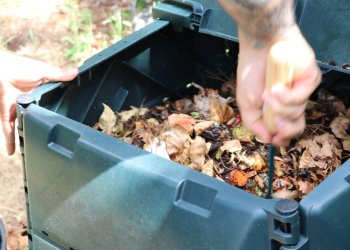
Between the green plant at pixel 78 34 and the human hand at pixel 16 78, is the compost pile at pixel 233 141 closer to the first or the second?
the human hand at pixel 16 78

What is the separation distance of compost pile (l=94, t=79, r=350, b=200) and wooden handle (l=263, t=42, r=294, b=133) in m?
0.55

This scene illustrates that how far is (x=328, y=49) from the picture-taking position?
5.87ft

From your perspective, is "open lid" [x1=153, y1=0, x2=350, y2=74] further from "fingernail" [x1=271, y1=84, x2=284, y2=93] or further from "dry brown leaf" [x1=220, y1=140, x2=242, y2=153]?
"fingernail" [x1=271, y1=84, x2=284, y2=93]

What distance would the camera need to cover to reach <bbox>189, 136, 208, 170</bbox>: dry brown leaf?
5.94 ft

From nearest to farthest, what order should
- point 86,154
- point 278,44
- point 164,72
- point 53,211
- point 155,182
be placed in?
1. point 278,44
2. point 155,182
3. point 86,154
4. point 53,211
5. point 164,72

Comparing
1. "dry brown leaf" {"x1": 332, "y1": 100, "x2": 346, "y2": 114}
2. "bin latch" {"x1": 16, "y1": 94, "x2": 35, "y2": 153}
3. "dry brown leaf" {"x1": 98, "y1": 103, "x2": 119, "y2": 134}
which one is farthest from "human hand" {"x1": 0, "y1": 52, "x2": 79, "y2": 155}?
"dry brown leaf" {"x1": 332, "y1": 100, "x2": 346, "y2": 114}

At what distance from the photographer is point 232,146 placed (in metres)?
1.88

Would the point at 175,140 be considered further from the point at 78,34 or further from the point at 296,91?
the point at 78,34

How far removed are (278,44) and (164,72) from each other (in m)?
1.05

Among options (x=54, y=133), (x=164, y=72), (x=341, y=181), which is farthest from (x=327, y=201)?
(x=164, y=72)

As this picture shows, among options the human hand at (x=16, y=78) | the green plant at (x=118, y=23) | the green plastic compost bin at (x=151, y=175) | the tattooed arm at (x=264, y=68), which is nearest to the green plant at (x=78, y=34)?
the green plant at (x=118, y=23)

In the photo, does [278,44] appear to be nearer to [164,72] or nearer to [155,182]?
[155,182]

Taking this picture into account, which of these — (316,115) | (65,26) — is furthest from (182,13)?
(65,26)

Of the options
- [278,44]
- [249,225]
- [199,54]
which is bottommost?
[199,54]
